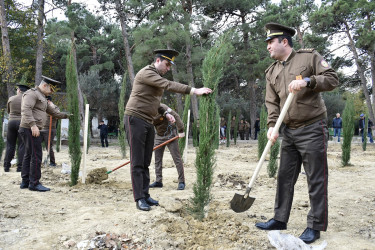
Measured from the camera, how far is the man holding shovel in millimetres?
2973

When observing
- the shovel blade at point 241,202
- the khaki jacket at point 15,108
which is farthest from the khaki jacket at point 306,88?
the khaki jacket at point 15,108

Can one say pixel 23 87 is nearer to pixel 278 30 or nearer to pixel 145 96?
pixel 145 96

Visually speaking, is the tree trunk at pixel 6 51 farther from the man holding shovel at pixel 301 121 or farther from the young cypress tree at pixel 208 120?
the man holding shovel at pixel 301 121

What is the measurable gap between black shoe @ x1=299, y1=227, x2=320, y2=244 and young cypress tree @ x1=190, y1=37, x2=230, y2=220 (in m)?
1.04

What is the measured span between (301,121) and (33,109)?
4.38 meters

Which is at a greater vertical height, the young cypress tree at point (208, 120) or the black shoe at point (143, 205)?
the young cypress tree at point (208, 120)

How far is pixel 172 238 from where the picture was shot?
9.99ft

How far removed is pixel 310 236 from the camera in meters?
2.97

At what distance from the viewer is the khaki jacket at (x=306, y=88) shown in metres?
2.93

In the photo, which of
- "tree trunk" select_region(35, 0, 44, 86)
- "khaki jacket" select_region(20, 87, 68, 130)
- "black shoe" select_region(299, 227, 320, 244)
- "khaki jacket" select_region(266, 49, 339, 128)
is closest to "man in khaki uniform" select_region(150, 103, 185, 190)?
"khaki jacket" select_region(20, 87, 68, 130)

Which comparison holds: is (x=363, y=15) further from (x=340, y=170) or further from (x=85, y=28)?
(x=85, y=28)

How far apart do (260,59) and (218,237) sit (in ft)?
63.7

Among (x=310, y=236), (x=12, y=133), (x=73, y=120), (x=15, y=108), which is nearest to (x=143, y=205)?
(x=310, y=236)

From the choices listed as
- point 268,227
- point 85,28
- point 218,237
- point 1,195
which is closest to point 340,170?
point 268,227
